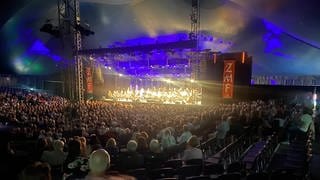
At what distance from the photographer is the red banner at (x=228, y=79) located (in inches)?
771

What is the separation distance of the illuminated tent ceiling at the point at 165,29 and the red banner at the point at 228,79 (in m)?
4.95

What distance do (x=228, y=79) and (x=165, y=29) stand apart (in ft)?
47.1

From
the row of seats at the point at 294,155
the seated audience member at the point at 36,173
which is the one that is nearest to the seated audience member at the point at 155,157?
the row of seats at the point at 294,155

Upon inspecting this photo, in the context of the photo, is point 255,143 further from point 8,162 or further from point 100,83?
point 100,83

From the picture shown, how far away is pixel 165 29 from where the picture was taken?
32531 mm

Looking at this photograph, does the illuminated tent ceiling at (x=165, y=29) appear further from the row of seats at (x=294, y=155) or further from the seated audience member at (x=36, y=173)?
the seated audience member at (x=36, y=173)

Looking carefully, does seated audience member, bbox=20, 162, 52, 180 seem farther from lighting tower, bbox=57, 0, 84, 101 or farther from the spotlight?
lighting tower, bbox=57, 0, 84, 101

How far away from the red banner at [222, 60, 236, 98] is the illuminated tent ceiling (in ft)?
16.2

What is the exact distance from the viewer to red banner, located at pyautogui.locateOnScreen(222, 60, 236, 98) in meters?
19.6

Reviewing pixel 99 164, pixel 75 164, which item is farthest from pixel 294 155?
pixel 99 164

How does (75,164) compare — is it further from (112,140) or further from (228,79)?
(228,79)

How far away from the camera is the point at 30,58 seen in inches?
1463

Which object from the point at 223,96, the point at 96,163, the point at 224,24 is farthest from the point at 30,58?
the point at 96,163

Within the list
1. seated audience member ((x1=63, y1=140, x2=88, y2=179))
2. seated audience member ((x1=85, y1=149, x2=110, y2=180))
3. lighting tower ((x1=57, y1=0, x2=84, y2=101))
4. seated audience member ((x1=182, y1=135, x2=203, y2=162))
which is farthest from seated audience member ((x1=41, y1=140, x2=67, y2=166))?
lighting tower ((x1=57, y1=0, x2=84, y2=101))
